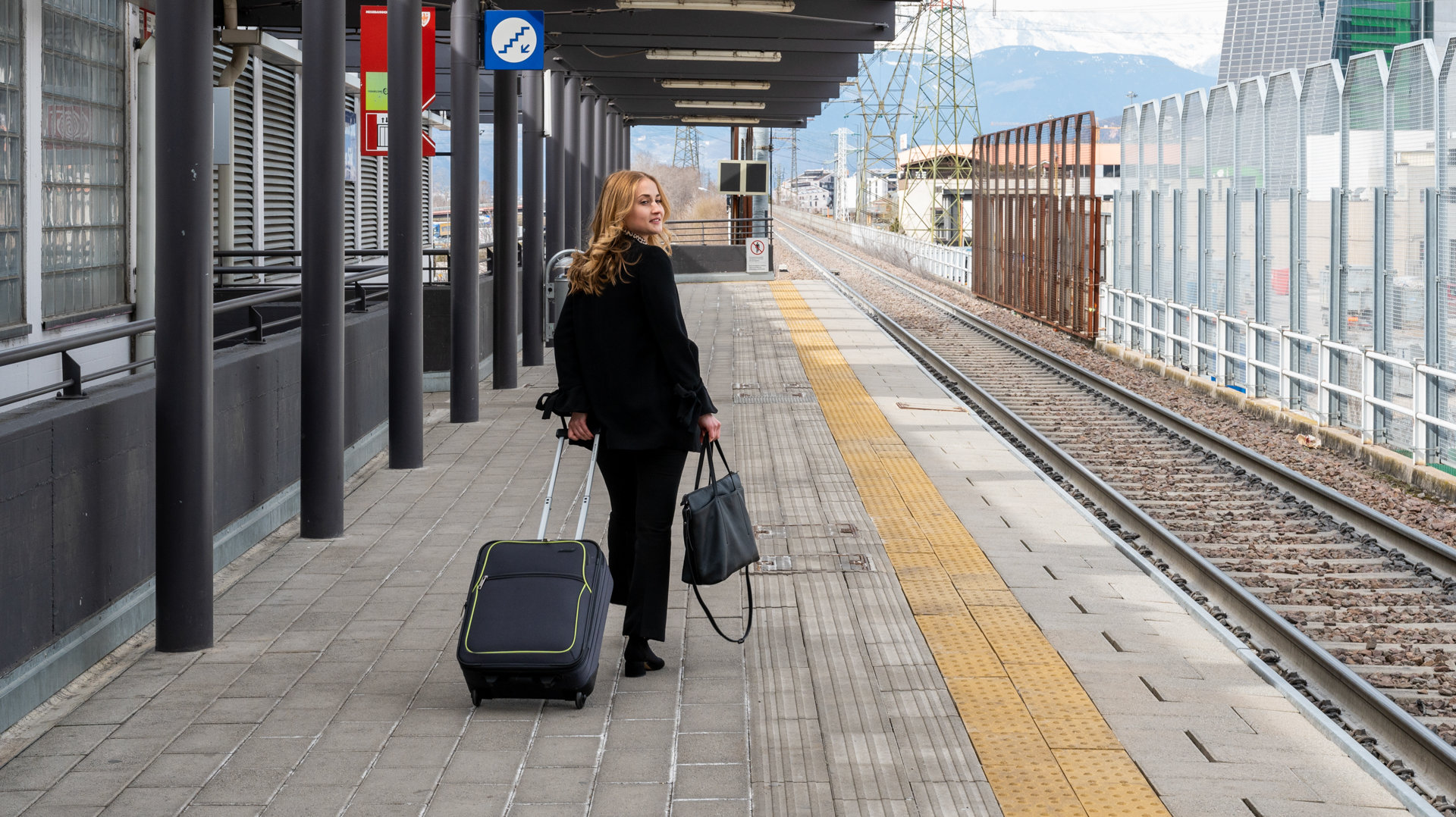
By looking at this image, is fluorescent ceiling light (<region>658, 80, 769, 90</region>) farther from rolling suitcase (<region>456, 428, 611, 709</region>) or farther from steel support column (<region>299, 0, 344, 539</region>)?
rolling suitcase (<region>456, 428, 611, 709</region>)

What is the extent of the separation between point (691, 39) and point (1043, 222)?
342 inches

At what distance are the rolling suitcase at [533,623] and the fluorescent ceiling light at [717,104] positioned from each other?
2528 centimetres

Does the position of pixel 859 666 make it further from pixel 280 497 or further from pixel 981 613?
pixel 280 497

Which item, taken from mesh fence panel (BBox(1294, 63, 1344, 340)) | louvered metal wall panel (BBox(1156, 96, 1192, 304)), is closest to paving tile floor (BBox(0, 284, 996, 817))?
mesh fence panel (BBox(1294, 63, 1344, 340))

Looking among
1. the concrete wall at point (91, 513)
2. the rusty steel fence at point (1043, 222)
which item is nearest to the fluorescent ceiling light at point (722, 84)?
the rusty steel fence at point (1043, 222)

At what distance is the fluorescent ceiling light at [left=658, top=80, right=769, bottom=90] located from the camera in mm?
26281

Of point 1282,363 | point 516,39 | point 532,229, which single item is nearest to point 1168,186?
point 1282,363

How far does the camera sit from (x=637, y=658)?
5.37 meters

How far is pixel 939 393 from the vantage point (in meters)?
15.3

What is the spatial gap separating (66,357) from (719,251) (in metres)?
34.3

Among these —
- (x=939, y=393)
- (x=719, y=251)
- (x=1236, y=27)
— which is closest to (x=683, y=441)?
(x=939, y=393)

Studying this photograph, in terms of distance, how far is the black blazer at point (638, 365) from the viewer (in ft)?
16.8

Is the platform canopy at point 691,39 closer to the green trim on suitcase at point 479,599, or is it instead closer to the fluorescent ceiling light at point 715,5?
the fluorescent ceiling light at point 715,5

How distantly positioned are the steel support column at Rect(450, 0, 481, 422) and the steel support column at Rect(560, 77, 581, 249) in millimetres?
10388
